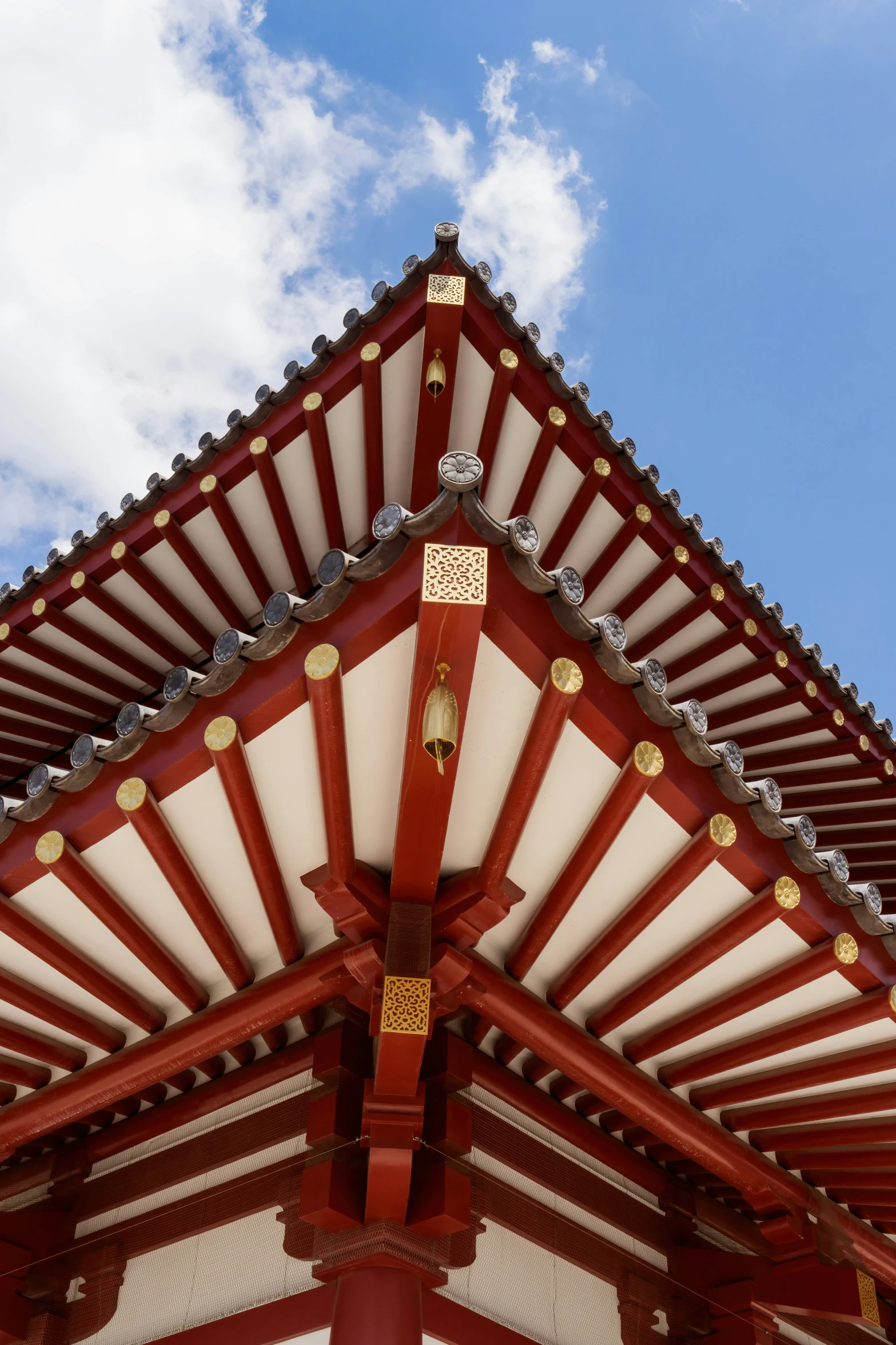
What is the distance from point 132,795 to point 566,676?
177cm

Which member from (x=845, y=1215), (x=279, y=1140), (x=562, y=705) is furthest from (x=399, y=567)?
(x=845, y=1215)

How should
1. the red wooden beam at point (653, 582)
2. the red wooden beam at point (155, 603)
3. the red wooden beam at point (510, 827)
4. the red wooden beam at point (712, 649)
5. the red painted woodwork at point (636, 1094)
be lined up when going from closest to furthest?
the red wooden beam at point (510, 827) → the red painted woodwork at point (636, 1094) → the red wooden beam at point (155, 603) → the red wooden beam at point (653, 582) → the red wooden beam at point (712, 649)

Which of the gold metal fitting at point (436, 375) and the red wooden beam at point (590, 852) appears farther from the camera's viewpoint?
the gold metal fitting at point (436, 375)

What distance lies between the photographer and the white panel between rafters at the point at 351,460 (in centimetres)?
727

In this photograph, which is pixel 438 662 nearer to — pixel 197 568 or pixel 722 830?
pixel 722 830

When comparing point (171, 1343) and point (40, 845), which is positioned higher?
point (40, 845)

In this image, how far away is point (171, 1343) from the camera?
18.2ft

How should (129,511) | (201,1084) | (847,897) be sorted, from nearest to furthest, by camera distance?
(847,897), (201,1084), (129,511)

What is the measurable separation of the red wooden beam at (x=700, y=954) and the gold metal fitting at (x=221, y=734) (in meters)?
2.36

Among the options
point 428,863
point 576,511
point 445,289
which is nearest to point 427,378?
point 445,289

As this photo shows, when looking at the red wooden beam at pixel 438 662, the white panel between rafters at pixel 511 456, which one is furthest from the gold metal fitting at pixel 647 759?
the white panel between rafters at pixel 511 456

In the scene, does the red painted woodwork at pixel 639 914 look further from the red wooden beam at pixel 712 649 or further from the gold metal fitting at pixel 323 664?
the red wooden beam at pixel 712 649

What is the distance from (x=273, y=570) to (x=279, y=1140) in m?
3.83

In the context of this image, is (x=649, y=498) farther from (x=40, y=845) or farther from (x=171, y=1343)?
(x=171, y=1343)
